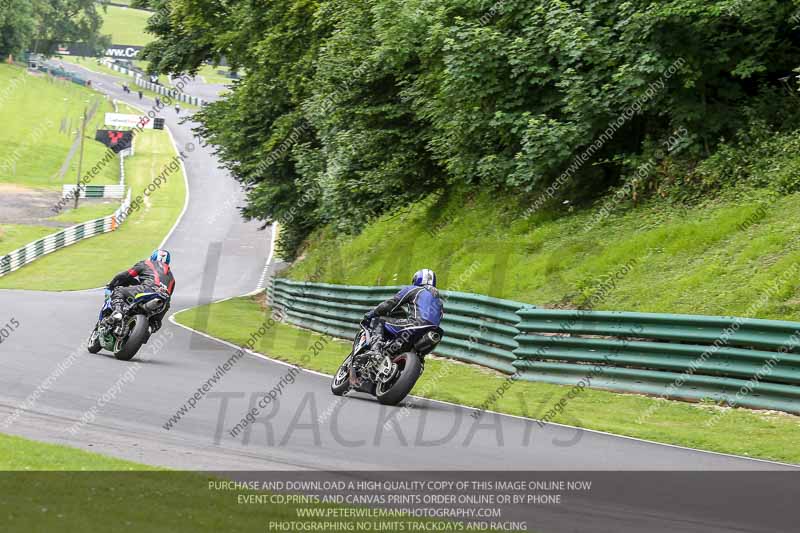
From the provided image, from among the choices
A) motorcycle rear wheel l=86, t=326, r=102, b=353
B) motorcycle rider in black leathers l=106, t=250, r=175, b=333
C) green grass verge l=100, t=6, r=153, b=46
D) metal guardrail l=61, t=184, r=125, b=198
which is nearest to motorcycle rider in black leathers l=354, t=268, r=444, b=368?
motorcycle rider in black leathers l=106, t=250, r=175, b=333

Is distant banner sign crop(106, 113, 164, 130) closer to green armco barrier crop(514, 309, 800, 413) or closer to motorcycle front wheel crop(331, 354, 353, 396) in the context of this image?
green armco barrier crop(514, 309, 800, 413)

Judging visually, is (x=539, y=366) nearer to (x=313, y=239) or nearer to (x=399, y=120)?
(x=399, y=120)

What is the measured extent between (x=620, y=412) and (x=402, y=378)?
2.83 m

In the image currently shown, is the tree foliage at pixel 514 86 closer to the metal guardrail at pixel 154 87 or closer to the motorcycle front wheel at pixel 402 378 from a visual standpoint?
the motorcycle front wheel at pixel 402 378

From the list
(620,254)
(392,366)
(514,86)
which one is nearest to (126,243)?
(514,86)

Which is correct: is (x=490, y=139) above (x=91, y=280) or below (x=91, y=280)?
above

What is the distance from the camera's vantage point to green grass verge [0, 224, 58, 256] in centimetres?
5466

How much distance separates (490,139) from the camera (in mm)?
23562

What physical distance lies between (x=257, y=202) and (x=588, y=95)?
58.5 ft

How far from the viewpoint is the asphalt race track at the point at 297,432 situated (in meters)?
8.79

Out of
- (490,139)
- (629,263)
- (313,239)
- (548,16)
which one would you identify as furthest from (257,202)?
(629,263)

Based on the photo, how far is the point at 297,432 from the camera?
35.2 ft

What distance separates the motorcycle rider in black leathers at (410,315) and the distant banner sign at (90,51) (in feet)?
493

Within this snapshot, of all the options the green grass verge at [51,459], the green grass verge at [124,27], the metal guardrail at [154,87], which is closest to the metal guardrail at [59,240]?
the green grass verge at [51,459]
